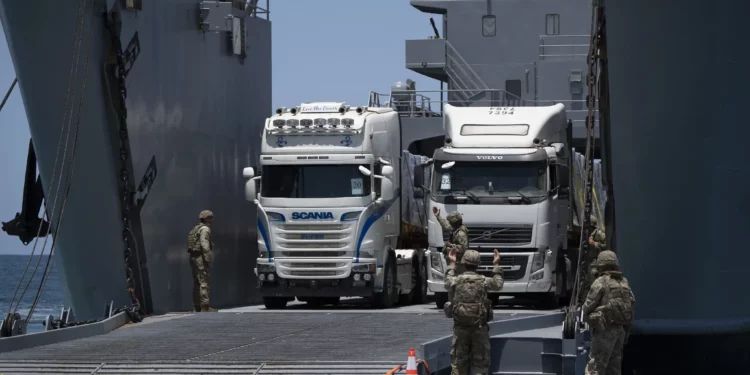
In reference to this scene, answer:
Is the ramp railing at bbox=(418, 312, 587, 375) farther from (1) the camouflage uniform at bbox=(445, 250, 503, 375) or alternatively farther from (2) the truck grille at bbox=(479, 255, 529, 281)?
(2) the truck grille at bbox=(479, 255, 529, 281)

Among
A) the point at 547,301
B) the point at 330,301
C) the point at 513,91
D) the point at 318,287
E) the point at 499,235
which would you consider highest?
the point at 513,91

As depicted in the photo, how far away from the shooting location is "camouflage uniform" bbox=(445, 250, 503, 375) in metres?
12.3

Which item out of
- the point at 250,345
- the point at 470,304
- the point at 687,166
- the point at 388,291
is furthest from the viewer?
the point at 388,291

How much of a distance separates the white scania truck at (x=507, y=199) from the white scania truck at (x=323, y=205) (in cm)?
88

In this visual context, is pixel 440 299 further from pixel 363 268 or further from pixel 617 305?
pixel 617 305

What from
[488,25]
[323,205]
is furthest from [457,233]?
[488,25]

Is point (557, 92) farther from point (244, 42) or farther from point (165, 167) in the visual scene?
point (165, 167)

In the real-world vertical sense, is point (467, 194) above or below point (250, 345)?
above

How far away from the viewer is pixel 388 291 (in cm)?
2016

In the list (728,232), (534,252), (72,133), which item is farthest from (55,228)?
(728,232)

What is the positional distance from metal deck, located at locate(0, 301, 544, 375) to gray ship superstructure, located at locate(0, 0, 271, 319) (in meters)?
1.53

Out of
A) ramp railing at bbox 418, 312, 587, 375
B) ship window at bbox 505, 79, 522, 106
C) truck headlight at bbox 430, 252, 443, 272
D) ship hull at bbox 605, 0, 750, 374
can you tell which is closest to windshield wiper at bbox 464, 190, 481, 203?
truck headlight at bbox 430, 252, 443, 272

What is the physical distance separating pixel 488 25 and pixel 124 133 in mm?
15974

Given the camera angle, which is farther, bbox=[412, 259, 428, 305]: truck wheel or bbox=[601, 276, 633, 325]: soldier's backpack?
bbox=[412, 259, 428, 305]: truck wheel
